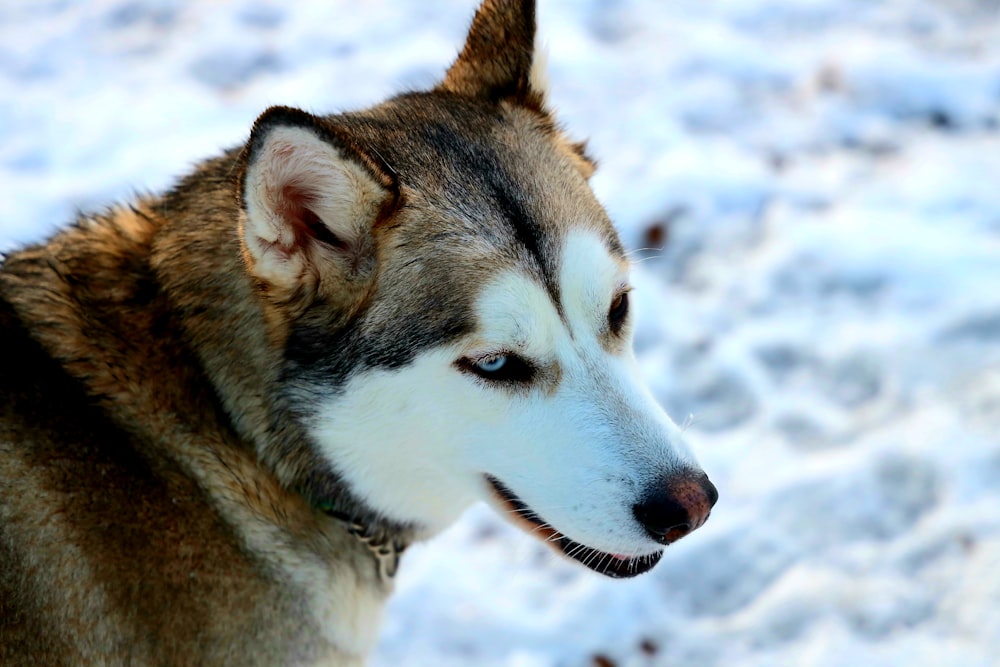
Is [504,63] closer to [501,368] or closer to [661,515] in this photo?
[501,368]

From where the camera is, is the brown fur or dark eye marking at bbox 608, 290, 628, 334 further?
dark eye marking at bbox 608, 290, 628, 334

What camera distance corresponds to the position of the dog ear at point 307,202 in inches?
83.4

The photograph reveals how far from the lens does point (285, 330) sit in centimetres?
241

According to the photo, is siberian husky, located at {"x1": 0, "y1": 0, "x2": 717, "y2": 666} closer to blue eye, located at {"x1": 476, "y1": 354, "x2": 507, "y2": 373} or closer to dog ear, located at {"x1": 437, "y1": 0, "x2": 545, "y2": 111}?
blue eye, located at {"x1": 476, "y1": 354, "x2": 507, "y2": 373}

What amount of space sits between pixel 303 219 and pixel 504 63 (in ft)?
2.87

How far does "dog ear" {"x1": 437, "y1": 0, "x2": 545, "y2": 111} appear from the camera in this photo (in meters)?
2.85

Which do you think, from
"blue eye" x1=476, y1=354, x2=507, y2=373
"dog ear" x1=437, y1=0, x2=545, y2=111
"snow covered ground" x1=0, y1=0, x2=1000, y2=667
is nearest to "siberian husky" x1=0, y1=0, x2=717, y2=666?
"blue eye" x1=476, y1=354, x2=507, y2=373

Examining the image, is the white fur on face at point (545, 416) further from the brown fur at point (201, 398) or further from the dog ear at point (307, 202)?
the dog ear at point (307, 202)

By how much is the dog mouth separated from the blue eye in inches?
12.1

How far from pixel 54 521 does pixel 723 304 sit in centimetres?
308

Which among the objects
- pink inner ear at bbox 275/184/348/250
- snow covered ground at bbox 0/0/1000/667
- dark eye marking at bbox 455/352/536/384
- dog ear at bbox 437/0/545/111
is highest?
dog ear at bbox 437/0/545/111

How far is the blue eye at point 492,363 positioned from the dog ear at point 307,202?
36cm

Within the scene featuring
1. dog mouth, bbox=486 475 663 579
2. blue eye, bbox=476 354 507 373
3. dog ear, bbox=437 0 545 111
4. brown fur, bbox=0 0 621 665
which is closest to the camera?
brown fur, bbox=0 0 621 665

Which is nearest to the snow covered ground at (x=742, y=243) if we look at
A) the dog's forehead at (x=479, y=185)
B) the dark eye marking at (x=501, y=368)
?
the dog's forehead at (x=479, y=185)
